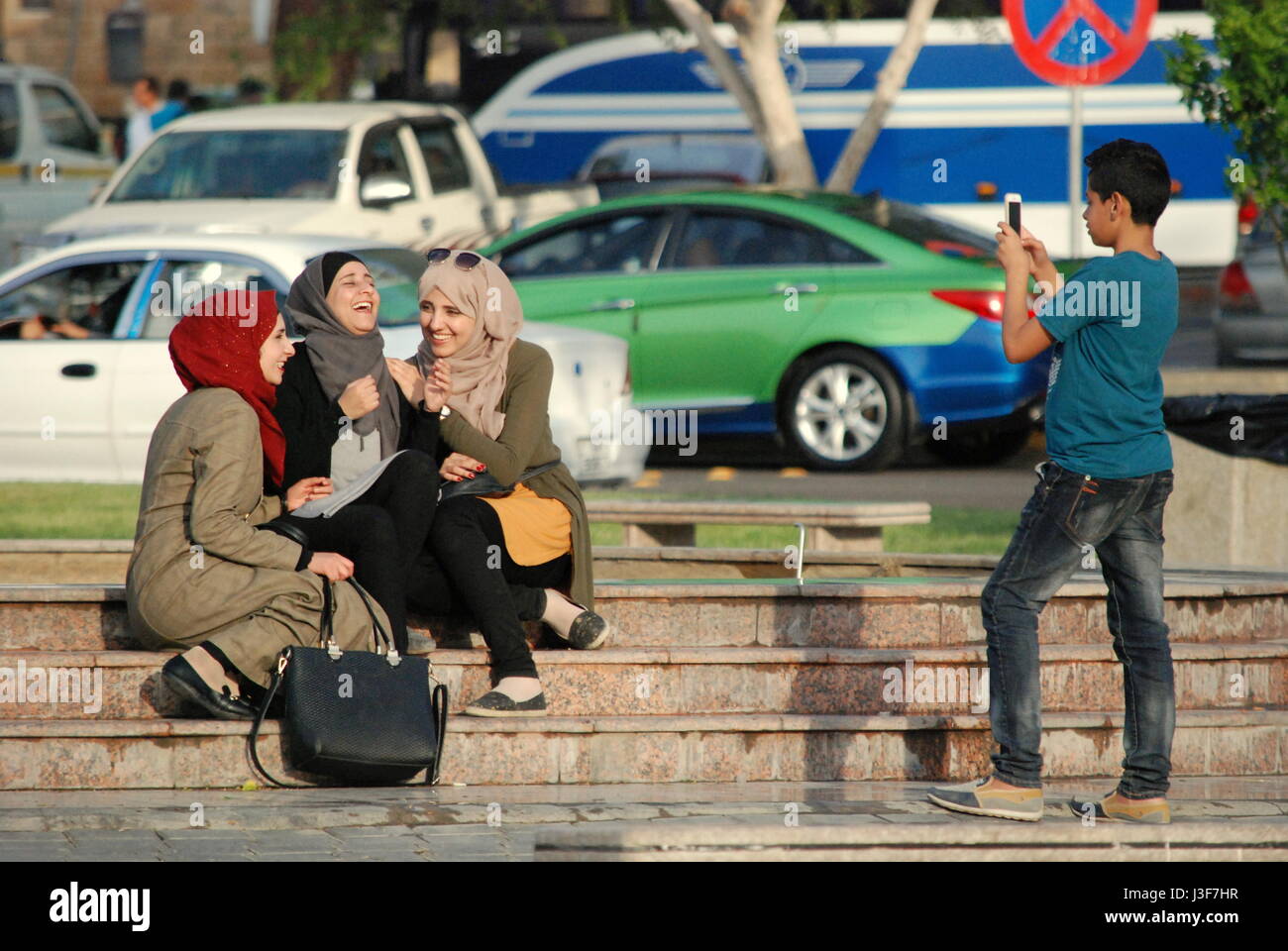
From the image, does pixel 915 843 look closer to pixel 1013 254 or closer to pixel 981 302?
pixel 1013 254

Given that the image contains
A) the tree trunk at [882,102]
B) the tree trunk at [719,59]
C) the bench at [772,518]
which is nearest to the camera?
the bench at [772,518]

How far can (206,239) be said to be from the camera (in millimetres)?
11508

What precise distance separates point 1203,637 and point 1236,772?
0.57 m

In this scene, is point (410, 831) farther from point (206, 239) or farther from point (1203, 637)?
point (206, 239)

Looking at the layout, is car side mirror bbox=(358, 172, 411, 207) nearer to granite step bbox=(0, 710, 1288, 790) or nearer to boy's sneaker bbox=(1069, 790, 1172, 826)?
granite step bbox=(0, 710, 1288, 790)

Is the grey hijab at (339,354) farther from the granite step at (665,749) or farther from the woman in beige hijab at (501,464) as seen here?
the granite step at (665,749)

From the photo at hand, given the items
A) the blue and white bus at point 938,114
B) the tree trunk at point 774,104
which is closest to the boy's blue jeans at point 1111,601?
the tree trunk at point 774,104

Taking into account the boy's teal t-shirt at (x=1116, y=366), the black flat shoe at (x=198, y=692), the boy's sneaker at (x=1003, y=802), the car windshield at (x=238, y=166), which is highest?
the car windshield at (x=238, y=166)

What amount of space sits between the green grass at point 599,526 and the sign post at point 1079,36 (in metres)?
2.10

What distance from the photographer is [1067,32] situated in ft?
36.4

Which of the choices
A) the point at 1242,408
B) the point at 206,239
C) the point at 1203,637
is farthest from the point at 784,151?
the point at 1203,637

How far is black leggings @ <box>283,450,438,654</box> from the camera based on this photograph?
20.9 ft

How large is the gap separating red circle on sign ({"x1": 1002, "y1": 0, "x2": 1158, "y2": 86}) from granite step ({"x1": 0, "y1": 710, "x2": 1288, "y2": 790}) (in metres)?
5.01

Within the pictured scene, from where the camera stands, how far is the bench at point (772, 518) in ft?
27.8
